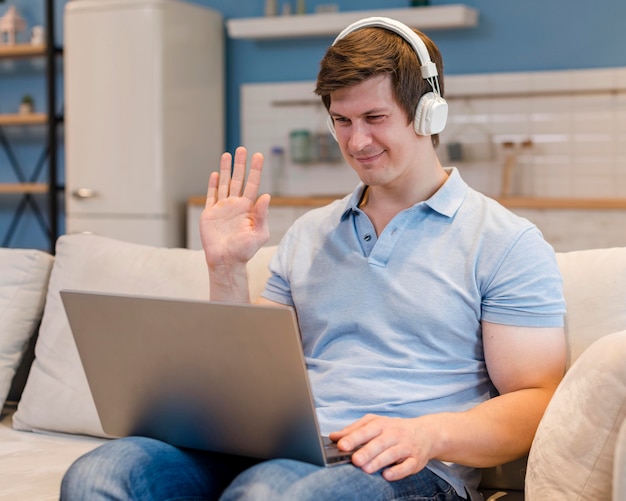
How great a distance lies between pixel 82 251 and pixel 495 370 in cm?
101

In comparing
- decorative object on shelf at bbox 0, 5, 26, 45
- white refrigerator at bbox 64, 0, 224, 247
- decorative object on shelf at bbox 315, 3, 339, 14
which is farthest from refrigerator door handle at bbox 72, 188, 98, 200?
decorative object on shelf at bbox 315, 3, 339, 14

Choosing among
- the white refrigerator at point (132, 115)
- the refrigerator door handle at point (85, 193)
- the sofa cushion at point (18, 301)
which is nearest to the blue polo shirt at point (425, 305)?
the sofa cushion at point (18, 301)

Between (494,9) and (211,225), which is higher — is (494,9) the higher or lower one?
the higher one

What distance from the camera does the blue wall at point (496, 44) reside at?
4695 mm

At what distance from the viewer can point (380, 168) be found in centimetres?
160

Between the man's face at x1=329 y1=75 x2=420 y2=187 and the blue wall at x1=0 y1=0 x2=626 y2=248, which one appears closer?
the man's face at x1=329 y1=75 x2=420 y2=187

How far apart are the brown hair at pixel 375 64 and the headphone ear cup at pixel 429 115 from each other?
0.01m

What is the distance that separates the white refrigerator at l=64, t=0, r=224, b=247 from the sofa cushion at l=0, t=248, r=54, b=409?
272 cm

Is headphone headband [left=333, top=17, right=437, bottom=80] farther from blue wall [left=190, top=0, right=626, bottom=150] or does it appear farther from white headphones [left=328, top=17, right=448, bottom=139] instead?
blue wall [left=190, top=0, right=626, bottom=150]

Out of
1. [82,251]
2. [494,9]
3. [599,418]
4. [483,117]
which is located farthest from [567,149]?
[599,418]

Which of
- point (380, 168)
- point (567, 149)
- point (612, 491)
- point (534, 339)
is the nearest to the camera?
point (612, 491)

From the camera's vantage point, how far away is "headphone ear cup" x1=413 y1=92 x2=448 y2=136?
5.21 ft

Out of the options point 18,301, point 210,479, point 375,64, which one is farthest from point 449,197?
point 18,301

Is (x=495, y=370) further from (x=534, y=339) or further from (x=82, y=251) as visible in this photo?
(x=82, y=251)
